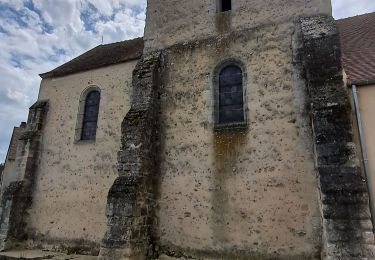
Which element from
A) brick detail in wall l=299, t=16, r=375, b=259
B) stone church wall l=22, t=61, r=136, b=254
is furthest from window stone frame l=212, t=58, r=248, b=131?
stone church wall l=22, t=61, r=136, b=254

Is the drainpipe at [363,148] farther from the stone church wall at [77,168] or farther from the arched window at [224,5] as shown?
the stone church wall at [77,168]

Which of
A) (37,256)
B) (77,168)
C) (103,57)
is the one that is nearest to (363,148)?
(77,168)

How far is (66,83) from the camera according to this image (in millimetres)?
11820

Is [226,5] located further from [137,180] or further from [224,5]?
[137,180]

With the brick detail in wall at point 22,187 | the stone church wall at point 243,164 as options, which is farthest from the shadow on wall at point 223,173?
the brick detail in wall at point 22,187

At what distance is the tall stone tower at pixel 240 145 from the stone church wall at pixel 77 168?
1.83m

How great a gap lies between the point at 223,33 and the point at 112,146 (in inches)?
191

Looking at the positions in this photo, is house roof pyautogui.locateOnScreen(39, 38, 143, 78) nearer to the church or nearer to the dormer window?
the church

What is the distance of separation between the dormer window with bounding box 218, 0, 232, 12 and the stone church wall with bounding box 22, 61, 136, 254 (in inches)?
133

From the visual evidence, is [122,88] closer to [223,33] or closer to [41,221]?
[223,33]

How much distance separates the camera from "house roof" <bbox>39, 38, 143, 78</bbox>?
36.0 ft

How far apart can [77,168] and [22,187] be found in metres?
2.17

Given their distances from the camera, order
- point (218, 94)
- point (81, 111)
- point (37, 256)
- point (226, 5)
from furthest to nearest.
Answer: point (81, 111) < point (226, 5) < point (37, 256) < point (218, 94)

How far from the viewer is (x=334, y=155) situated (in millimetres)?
6066
